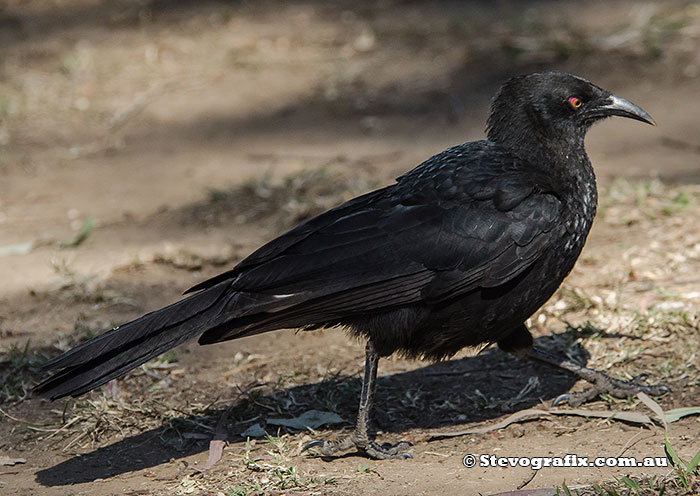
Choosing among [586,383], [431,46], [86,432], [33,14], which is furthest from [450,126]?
[33,14]

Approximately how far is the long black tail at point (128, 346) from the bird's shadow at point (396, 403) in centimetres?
42

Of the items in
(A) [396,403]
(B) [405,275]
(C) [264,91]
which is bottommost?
(A) [396,403]

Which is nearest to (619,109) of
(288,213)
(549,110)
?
(549,110)

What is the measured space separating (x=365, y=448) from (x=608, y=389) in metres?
1.08

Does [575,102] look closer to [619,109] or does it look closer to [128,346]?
[619,109]

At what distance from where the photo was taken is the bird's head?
3.85m

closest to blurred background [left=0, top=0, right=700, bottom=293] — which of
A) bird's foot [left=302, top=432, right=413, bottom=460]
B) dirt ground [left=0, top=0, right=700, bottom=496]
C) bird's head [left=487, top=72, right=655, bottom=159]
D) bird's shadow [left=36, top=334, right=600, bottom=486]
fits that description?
dirt ground [left=0, top=0, right=700, bottom=496]

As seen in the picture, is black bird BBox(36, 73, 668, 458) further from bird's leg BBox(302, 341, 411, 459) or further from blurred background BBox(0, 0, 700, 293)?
blurred background BBox(0, 0, 700, 293)

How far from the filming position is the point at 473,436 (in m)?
3.67

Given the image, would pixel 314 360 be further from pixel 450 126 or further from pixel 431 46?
pixel 431 46

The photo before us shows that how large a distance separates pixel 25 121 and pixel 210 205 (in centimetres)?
260

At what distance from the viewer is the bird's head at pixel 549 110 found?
3846 millimetres

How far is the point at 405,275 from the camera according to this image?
11.3 ft

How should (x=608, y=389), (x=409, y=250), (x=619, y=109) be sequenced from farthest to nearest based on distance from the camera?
1. (x=619, y=109)
2. (x=608, y=389)
3. (x=409, y=250)
